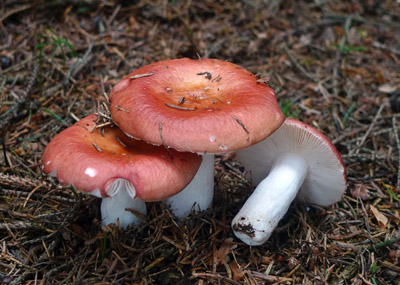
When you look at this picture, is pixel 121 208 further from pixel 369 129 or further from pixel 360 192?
pixel 369 129

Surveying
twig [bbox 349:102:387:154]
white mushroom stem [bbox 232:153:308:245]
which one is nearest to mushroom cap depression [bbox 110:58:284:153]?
white mushroom stem [bbox 232:153:308:245]

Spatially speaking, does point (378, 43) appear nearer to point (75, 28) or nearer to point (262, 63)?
point (262, 63)

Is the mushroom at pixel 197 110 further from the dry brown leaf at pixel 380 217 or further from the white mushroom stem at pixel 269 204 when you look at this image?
the dry brown leaf at pixel 380 217

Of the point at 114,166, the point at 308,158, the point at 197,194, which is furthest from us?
the point at 308,158

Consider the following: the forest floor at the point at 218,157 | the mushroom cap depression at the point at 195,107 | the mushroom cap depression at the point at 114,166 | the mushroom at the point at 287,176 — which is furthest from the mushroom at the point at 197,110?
the mushroom at the point at 287,176

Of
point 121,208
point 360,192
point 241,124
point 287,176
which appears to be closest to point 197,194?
point 121,208

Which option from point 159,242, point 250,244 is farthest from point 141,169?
point 250,244
